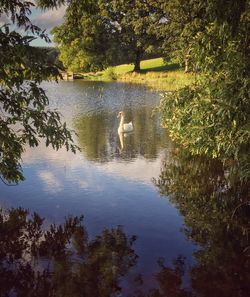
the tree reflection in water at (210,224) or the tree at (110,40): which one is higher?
the tree at (110,40)

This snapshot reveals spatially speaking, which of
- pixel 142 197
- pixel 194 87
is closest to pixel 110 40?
pixel 194 87

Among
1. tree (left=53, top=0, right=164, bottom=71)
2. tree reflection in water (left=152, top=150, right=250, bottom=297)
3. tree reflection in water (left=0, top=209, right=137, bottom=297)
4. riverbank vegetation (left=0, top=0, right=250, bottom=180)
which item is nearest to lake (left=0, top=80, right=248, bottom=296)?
tree reflection in water (left=152, top=150, right=250, bottom=297)

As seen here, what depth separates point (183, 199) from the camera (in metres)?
13.6

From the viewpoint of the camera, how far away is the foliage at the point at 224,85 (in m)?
9.55

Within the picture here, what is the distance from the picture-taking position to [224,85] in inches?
448

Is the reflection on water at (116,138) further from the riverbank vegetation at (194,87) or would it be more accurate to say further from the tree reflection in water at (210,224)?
the riverbank vegetation at (194,87)

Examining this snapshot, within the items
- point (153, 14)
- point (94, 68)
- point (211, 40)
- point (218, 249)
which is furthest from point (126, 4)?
point (218, 249)

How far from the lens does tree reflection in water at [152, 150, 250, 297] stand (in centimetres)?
858

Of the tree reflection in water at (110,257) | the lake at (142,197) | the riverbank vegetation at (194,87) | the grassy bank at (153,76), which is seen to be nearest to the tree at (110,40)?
the grassy bank at (153,76)

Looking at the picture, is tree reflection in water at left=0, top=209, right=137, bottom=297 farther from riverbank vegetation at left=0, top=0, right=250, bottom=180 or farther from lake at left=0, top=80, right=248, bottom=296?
riverbank vegetation at left=0, top=0, right=250, bottom=180

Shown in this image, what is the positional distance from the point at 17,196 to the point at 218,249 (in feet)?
21.9

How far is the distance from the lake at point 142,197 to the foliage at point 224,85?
1857mm

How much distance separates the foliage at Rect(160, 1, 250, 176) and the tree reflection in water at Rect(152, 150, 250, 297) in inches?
56.1

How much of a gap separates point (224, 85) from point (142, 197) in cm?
453
